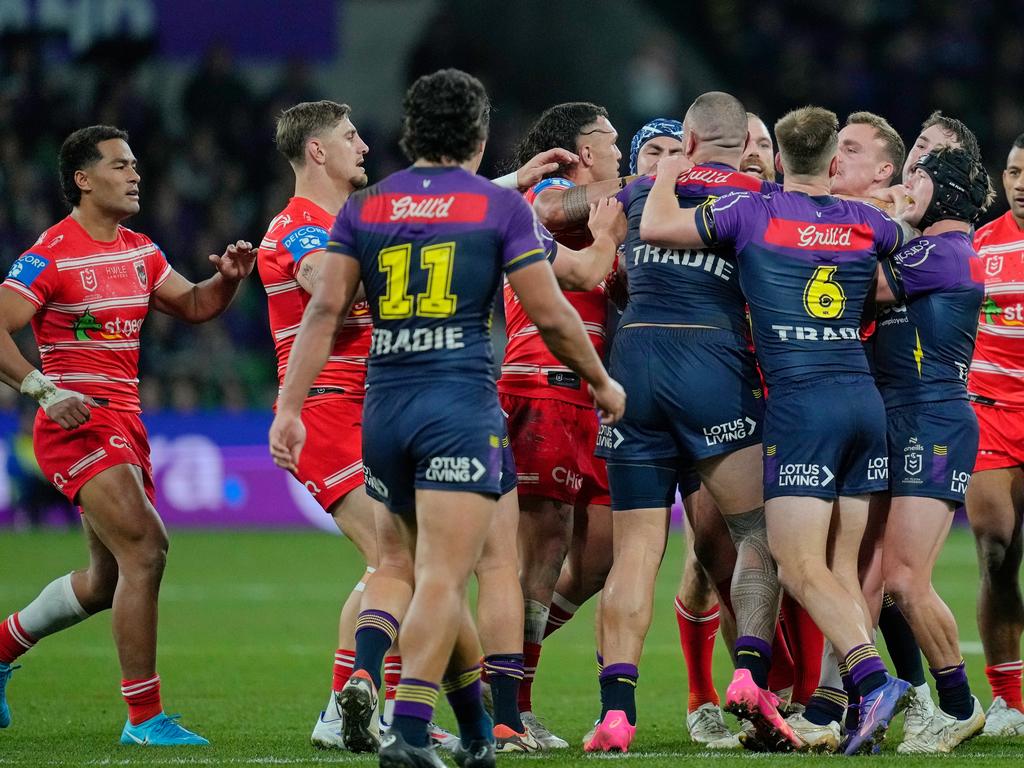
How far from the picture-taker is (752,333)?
674 centimetres

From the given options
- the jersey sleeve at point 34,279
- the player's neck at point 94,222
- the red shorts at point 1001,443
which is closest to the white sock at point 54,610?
the jersey sleeve at point 34,279

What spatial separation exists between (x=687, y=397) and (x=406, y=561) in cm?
148

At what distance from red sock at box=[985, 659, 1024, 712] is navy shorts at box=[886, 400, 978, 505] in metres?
1.28

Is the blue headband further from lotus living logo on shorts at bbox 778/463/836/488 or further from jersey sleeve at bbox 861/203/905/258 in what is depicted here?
lotus living logo on shorts at bbox 778/463/836/488

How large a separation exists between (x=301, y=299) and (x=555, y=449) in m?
1.48

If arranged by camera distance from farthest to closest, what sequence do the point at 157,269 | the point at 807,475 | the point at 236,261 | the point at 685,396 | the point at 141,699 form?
the point at 157,269 < the point at 236,261 < the point at 141,699 < the point at 685,396 < the point at 807,475

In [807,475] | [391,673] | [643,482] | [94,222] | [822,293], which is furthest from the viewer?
[94,222]

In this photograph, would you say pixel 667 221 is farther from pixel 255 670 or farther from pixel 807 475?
pixel 255 670

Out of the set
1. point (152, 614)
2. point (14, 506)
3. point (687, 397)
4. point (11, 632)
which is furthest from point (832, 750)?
point (14, 506)

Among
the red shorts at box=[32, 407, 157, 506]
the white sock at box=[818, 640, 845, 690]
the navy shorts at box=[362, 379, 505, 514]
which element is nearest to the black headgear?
the white sock at box=[818, 640, 845, 690]

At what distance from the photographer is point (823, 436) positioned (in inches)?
255

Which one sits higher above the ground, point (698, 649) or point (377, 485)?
point (377, 485)

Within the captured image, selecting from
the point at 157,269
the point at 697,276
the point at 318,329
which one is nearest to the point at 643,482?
the point at 697,276

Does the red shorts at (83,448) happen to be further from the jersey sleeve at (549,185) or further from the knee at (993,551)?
the knee at (993,551)
